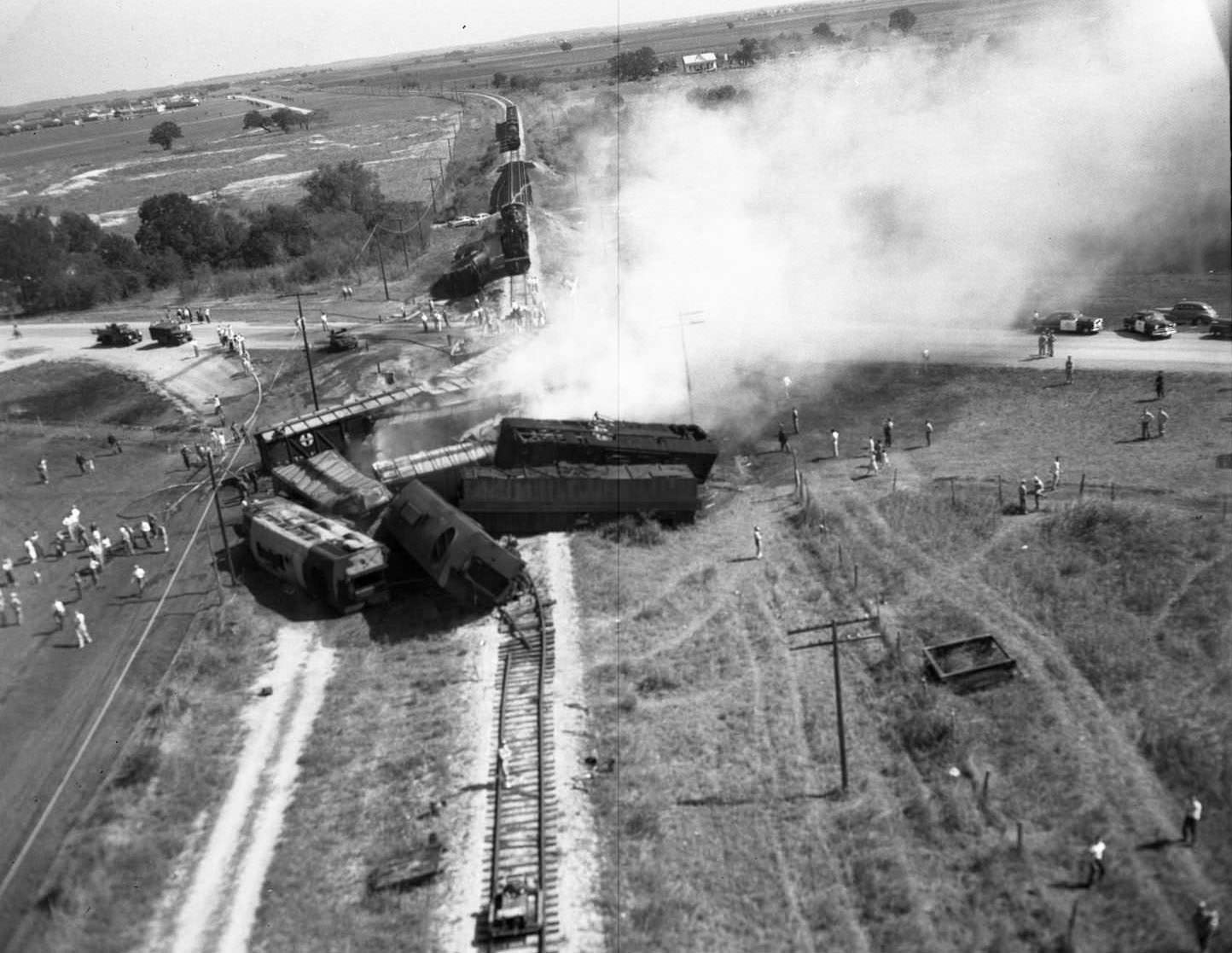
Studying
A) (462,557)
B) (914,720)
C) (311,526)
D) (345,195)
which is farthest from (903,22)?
(914,720)

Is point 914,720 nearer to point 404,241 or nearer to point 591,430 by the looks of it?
point 591,430

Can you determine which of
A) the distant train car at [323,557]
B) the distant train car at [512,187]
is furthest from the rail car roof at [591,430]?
the distant train car at [512,187]

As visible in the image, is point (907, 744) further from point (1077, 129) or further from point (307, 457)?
point (1077, 129)

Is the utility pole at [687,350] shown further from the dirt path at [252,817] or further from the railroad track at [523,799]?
the dirt path at [252,817]

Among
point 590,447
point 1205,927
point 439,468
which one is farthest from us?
point 590,447

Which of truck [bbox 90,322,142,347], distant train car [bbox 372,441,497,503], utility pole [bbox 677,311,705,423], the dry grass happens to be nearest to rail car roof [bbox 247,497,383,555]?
distant train car [bbox 372,441,497,503]

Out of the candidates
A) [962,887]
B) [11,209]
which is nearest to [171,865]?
[962,887]
